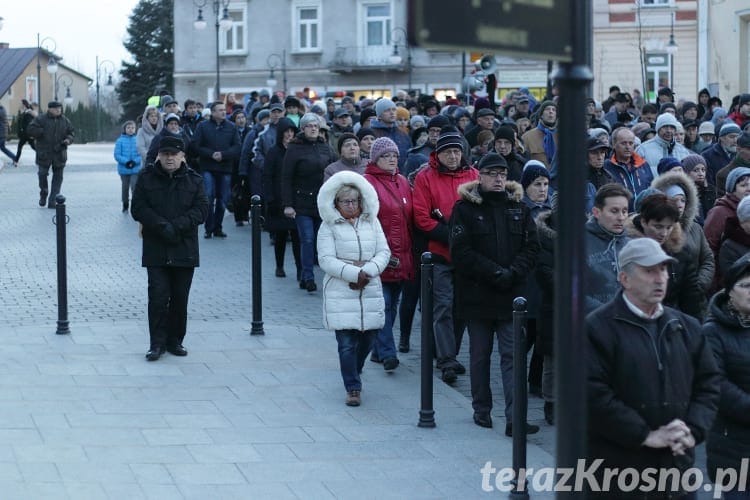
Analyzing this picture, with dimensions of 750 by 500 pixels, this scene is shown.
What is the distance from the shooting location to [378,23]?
2362 inches

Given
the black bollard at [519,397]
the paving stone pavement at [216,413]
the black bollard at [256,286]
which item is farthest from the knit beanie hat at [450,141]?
the black bollard at [519,397]

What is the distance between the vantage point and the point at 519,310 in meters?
7.63

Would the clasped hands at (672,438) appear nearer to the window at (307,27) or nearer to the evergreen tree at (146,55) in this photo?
the window at (307,27)

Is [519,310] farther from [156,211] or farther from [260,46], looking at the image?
[260,46]

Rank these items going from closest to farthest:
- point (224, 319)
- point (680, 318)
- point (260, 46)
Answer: point (680, 318) → point (224, 319) → point (260, 46)

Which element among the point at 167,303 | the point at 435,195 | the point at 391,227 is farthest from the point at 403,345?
the point at 167,303

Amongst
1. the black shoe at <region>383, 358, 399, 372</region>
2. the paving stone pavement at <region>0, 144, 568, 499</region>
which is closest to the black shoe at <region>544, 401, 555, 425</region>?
the paving stone pavement at <region>0, 144, 568, 499</region>

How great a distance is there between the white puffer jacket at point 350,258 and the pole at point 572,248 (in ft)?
21.3

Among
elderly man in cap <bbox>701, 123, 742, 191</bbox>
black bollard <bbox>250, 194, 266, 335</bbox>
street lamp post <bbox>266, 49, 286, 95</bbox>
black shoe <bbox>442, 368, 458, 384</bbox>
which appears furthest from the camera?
street lamp post <bbox>266, 49, 286, 95</bbox>

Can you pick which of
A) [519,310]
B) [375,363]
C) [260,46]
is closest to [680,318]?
[519,310]

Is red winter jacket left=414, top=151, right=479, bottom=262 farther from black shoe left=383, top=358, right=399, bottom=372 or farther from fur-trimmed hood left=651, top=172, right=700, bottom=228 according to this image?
fur-trimmed hood left=651, top=172, right=700, bottom=228

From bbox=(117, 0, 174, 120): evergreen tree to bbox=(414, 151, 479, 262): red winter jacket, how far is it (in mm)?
68271

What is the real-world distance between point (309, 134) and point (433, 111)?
6.30m

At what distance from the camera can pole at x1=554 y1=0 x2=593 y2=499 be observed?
11.3 ft
